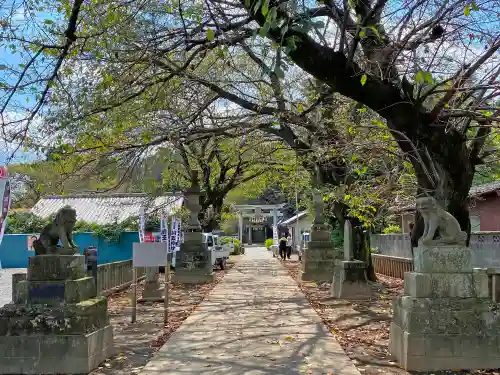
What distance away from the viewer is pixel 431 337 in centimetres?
665

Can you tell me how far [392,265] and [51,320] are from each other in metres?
15.7

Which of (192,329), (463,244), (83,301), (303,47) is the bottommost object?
(192,329)

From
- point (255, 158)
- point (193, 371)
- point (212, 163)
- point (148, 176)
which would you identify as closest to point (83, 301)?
point (193, 371)

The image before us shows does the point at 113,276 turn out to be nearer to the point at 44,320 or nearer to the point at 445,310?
the point at 44,320

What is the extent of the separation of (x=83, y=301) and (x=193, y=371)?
170 centimetres

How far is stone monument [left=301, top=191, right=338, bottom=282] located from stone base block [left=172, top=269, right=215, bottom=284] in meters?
3.68

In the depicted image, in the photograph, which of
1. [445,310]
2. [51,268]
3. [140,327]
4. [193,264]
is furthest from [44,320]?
[193,264]

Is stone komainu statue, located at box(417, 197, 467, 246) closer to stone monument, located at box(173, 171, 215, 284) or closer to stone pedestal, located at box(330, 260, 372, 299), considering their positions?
stone pedestal, located at box(330, 260, 372, 299)

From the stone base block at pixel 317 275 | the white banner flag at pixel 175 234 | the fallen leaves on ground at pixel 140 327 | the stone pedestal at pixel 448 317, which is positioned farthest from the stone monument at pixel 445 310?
the white banner flag at pixel 175 234

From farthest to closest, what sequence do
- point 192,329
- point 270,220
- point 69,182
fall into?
1. point 270,220
2. point 69,182
3. point 192,329

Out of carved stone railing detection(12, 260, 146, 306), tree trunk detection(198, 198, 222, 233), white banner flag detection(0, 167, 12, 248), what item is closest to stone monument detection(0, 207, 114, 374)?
white banner flag detection(0, 167, 12, 248)

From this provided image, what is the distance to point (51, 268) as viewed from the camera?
6.96 metres

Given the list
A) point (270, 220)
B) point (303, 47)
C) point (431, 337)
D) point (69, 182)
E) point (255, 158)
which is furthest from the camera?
point (270, 220)

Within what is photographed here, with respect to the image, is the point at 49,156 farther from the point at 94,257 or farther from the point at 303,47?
the point at 303,47
